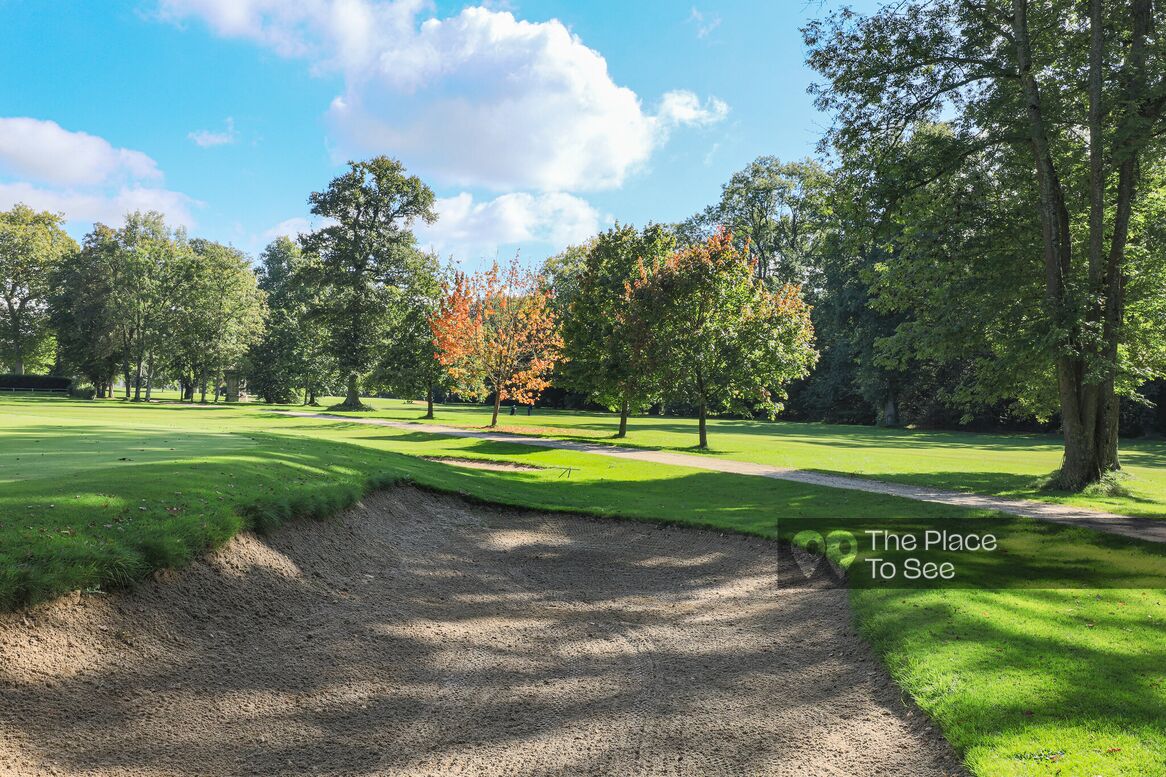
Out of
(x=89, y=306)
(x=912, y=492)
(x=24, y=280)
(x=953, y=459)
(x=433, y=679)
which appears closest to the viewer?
(x=433, y=679)

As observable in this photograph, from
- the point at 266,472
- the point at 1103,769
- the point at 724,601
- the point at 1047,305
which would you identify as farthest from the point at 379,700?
the point at 1047,305

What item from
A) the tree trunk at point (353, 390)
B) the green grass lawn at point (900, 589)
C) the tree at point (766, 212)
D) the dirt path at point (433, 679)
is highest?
the tree at point (766, 212)

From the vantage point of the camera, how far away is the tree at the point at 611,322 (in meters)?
30.5

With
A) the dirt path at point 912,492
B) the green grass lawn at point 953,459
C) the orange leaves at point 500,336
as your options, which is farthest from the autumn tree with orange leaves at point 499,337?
the dirt path at point 912,492

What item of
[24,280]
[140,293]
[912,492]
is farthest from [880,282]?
[24,280]

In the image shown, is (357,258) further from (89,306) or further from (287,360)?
(89,306)

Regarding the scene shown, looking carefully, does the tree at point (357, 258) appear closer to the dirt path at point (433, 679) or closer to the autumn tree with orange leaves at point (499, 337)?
the autumn tree with orange leaves at point (499, 337)

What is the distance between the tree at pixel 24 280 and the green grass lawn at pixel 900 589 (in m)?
69.6

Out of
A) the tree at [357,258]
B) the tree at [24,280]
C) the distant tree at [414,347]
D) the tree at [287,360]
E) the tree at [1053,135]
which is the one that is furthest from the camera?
the tree at [287,360]

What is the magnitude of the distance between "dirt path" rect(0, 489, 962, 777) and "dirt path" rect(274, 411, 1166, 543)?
6.62 m

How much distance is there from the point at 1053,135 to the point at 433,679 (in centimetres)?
1956

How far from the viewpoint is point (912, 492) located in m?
15.4

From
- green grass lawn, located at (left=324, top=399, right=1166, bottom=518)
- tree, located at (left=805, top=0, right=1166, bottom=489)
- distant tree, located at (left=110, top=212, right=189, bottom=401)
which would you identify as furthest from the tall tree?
tree, located at (left=805, top=0, right=1166, bottom=489)

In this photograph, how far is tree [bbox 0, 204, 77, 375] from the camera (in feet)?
214
